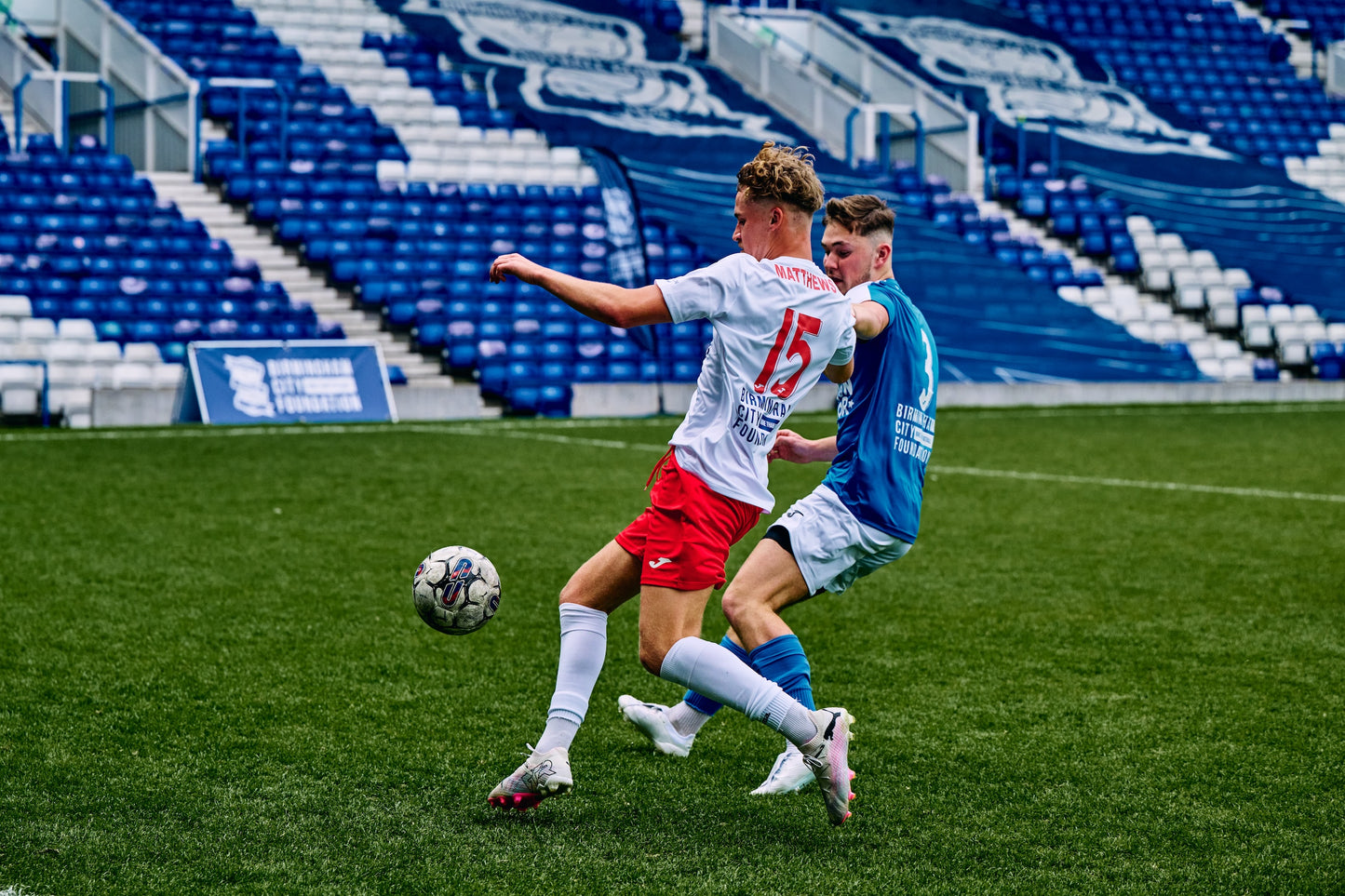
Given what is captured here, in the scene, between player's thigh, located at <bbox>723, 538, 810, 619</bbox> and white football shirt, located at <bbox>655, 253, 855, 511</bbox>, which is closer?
white football shirt, located at <bbox>655, 253, 855, 511</bbox>

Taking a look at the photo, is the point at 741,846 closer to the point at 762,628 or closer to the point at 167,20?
the point at 762,628

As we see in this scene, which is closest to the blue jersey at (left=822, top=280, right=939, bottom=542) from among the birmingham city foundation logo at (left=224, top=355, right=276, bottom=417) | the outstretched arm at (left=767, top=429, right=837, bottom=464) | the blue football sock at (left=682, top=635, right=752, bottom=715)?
the outstretched arm at (left=767, top=429, right=837, bottom=464)

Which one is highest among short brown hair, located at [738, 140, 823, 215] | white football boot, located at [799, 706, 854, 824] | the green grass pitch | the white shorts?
short brown hair, located at [738, 140, 823, 215]

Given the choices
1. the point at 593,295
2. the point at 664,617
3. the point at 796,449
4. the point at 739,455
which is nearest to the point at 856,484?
the point at 796,449

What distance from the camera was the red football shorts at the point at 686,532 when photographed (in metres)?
3.91

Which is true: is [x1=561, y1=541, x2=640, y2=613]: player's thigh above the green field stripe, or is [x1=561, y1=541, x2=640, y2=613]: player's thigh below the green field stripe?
above

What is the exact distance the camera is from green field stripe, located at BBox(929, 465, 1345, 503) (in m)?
10.7

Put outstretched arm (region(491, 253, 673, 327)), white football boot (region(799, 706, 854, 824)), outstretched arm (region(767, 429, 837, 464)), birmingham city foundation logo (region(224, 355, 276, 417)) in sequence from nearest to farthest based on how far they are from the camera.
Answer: outstretched arm (region(491, 253, 673, 327))
white football boot (region(799, 706, 854, 824))
outstretched arm (region(767, 429, 837, 464))
birmingham city foundation logo (region(224, 355, 276, 417))

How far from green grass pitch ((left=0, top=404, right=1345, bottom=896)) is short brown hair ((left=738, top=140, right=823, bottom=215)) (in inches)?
64.3

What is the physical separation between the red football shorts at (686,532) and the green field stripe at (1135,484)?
25.6 ft

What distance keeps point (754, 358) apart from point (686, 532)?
48cm

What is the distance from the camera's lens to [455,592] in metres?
4.29

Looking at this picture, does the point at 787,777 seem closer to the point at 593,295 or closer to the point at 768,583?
the point at 768,583

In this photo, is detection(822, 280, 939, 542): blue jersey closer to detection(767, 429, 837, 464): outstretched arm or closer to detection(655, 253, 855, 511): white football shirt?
detection(767, 429, 837, 464): outstretched arm
